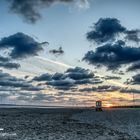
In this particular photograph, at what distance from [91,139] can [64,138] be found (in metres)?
3.41

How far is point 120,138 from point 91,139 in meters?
3.50

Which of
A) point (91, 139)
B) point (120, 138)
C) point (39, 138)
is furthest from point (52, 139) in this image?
point (120, 138)

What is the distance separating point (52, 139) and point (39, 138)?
176 centimetres

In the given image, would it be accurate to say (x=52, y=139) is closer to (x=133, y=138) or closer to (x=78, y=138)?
(x=78, y=138)

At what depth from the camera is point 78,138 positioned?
4244 cm

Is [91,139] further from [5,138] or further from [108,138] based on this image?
[5,138]

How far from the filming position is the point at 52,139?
40.9 meters

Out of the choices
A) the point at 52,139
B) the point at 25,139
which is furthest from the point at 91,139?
the point at 25,139

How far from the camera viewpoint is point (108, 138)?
42219 mm

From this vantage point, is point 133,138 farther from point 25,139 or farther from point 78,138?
point 25,139

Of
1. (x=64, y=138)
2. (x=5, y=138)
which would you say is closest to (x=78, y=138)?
(x=64, y=138)

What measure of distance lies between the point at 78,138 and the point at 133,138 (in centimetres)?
668

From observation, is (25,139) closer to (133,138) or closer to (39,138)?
(39,138)

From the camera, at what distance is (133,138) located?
134ft
